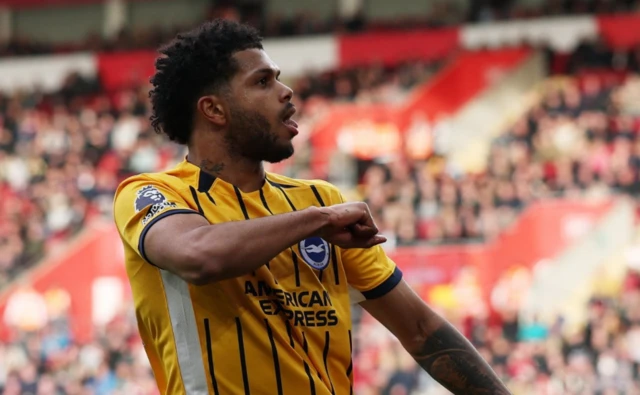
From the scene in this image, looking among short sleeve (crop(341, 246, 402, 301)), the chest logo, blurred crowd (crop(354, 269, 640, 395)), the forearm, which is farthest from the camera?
blurred crowd (crop(354, 269, 640, 395))

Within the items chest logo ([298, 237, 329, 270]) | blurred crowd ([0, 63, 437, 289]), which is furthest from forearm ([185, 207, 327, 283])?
blurred crowd ([0, 63, 437, 289])

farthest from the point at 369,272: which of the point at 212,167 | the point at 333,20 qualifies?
the point at 333,20

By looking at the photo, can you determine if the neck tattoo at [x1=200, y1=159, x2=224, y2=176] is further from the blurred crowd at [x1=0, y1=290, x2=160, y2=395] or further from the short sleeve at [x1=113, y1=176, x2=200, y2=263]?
the blurred crowd at [x1=0, y1=290, x2=160, y2=395]

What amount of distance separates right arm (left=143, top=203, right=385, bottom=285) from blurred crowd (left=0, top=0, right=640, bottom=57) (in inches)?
733

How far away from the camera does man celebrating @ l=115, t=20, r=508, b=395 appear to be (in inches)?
114

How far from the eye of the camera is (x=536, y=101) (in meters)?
19.7

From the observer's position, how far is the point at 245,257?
110 inches

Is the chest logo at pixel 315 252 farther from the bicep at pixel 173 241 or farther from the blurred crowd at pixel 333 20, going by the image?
the blurred crowd at pixel 333 20

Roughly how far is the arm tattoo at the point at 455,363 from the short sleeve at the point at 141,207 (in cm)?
87

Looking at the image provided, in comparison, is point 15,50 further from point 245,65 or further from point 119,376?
point 245,65

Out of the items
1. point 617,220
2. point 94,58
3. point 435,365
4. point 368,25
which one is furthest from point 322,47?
point 435,365

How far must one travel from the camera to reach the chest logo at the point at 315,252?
3225mm

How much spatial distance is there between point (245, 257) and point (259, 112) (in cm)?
60

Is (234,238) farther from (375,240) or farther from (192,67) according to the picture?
(192,67)
